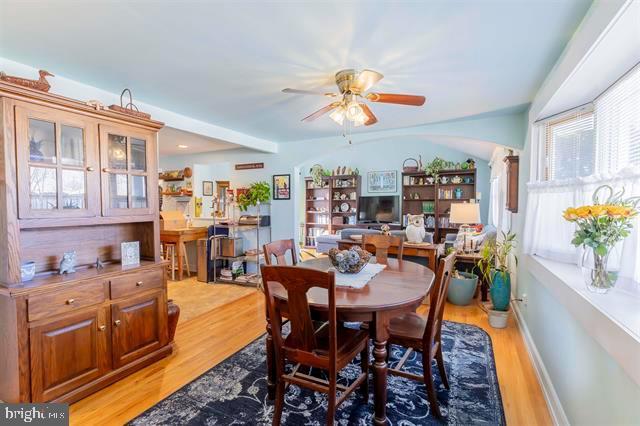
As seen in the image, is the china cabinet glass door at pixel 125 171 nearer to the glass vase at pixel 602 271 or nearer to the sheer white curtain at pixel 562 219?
the glass vase at pixel 602 271

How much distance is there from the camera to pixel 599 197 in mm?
1768

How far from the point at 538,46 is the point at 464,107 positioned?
4.15 feet

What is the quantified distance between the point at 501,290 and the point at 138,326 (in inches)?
136

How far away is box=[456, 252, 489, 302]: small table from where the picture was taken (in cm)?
399

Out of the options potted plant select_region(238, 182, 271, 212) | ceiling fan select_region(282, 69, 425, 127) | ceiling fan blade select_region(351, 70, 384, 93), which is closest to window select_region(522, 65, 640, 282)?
ceiling fan select_region(282, 69, 425, 127)

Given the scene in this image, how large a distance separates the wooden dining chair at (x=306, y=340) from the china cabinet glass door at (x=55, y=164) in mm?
1512

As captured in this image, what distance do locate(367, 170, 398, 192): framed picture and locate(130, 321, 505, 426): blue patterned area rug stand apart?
607 cm

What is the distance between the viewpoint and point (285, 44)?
1.90 m

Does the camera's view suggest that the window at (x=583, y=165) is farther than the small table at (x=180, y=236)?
No

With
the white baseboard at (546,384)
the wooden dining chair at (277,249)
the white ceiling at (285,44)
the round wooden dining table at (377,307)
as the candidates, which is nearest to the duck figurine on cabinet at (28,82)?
the white ceiling at (285,44)

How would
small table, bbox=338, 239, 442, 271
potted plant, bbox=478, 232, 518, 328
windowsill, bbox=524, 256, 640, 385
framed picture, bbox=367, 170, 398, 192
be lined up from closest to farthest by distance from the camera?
windowsill, bbox=524, 256, 640, 385, potted plant, bbox=478, 232, 518, 328, small table, bbox=338, 239, 442, 271, framed picture, bbox=367, 170, 398, 192

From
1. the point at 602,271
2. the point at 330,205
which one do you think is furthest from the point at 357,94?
the point at 330,205

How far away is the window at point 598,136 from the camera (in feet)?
5.30

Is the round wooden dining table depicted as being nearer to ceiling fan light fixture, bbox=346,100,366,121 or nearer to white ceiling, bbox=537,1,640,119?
ceiling fan light fixture, bbox=346,100,366,121
